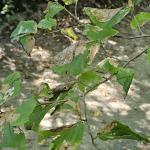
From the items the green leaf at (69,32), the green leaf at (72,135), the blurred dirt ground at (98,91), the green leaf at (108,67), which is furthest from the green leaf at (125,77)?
the blurred dirt ground at (98,91)

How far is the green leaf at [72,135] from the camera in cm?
75

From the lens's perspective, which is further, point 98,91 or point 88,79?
point 98,91

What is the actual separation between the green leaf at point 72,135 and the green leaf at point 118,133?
4 cm

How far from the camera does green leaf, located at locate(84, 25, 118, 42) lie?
2.39ft

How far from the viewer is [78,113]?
824 millimetres

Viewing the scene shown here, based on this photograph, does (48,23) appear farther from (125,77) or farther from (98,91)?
(98,91)

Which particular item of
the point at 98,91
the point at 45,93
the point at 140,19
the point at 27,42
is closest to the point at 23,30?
the point at 27,42

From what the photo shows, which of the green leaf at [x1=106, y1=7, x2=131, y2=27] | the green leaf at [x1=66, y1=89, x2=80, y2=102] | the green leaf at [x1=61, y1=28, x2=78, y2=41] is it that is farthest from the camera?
the green leaf at [x1=61, y1=28, x2=78, y2=41]

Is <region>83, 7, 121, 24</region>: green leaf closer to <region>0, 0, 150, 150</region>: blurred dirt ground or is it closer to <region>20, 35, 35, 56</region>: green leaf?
<region>20, 35, 35, 56</region>: green leaf

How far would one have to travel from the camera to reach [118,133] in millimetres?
755

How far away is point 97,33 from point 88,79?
0.38ft

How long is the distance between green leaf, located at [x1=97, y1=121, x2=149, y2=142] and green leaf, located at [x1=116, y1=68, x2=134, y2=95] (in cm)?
8

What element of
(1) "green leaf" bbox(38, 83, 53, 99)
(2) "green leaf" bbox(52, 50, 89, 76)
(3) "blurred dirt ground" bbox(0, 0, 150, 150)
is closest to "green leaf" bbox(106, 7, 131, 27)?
(2) "green leaf" bbox(52, 50, 89, 76)

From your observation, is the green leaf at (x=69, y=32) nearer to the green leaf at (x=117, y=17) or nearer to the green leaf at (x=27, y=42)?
the green leaf at (x=27, y=42)
